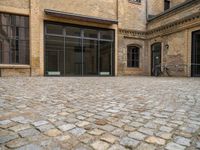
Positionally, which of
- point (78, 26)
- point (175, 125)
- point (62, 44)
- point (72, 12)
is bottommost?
point (175, 125)

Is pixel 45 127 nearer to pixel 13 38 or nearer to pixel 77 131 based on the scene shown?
pixel 77 131

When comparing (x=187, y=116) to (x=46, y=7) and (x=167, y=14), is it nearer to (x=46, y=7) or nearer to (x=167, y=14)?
(x=46, y=7)

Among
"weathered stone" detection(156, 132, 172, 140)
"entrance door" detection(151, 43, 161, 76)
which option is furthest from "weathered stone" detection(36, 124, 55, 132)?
"entrance door" detection(151, 43, 161, 76)

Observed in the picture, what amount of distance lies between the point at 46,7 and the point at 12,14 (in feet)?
7.05

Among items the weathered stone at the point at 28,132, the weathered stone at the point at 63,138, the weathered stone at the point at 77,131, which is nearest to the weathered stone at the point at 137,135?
the weathered stone at the point at 77,131

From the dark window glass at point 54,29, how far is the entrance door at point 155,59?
8.26 meters

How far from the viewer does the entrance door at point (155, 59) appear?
15553 millimetres

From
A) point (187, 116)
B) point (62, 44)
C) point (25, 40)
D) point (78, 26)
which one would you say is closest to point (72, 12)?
point (78, 26)

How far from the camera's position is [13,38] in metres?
11.3

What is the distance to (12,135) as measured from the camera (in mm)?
2055

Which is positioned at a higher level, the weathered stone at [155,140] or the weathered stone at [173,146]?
the weathered stone at [155,140]

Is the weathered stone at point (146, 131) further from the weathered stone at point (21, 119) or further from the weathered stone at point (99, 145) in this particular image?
the weathered stone at point (21, 119)

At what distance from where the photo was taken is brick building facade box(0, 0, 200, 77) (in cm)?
1152

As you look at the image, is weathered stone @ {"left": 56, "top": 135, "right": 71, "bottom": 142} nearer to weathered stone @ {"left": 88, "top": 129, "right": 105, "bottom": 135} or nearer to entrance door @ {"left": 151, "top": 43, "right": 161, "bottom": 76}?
weathered stone @ {"left": 88, "top": 129, "right": 105, "bottom": 135}
